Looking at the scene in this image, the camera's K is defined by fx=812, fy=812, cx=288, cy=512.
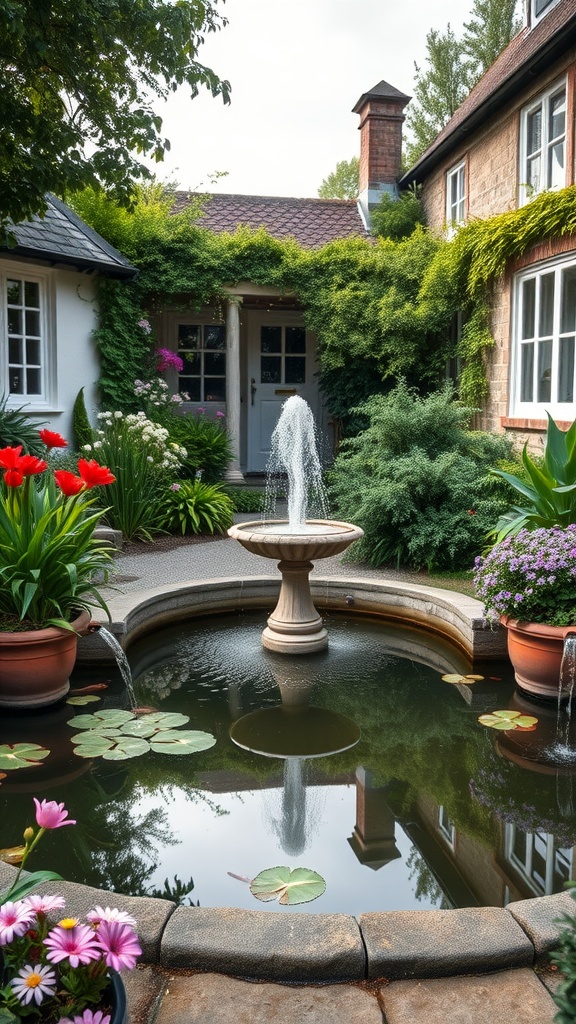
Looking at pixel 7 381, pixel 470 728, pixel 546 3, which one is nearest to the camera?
pixel 470 728

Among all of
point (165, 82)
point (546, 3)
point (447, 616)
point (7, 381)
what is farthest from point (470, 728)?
point (546, 3)

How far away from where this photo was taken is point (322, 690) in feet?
16.1

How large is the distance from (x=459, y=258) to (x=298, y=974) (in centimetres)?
984

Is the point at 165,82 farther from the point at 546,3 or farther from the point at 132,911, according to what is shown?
the point at 546,3

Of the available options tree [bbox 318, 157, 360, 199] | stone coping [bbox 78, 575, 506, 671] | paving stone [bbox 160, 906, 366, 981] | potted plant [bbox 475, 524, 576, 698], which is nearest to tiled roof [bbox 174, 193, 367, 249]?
stone coping [bbox 78, 575, 506, 671]

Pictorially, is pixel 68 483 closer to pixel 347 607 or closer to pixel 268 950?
pixel 268 950

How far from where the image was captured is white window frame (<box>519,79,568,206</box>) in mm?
8891

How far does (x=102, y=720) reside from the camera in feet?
14.3

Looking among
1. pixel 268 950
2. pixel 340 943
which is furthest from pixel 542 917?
pixel 268 950

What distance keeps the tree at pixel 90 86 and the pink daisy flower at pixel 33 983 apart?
18.4ft

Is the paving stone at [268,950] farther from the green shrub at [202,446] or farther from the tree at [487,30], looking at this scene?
the tree at [487,30]

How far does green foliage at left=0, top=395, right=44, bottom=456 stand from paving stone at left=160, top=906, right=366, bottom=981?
22.3ft

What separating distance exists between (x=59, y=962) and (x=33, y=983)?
0.13 meters

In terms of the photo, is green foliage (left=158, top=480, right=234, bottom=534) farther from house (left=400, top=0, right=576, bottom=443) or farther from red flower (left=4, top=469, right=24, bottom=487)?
red flower (left=4, top=469, right=24, bottom=487)
